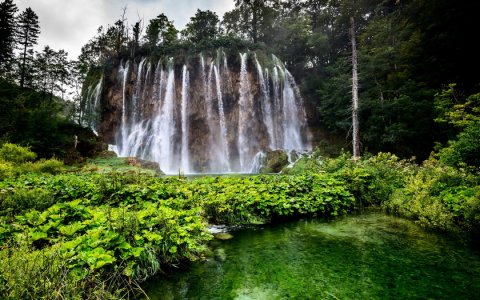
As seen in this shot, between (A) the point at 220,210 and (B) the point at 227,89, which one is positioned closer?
(A) the point at 220,210

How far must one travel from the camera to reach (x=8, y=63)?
3262 cm

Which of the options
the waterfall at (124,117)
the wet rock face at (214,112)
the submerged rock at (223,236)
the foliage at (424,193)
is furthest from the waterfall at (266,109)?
the submerged rock at (223,236)

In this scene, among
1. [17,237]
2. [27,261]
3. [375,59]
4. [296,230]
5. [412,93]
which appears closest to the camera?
[27,261]

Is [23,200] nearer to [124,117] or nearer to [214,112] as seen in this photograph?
[214,112]

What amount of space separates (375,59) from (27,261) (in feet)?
81.9

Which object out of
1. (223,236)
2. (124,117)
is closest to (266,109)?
(124,117)

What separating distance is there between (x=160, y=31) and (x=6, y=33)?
18.1 m

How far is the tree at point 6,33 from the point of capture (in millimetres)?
29125

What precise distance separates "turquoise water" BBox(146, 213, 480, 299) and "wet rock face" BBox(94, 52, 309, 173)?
2193 centimetres

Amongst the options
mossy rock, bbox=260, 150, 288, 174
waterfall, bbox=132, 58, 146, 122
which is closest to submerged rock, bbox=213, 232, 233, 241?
mossy rock, bbox=260, 150, 288, 174

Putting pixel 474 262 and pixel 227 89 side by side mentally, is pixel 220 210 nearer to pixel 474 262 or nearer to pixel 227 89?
pixel 474 262

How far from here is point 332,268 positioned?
3672 mm

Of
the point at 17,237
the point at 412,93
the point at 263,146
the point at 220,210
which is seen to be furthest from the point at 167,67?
the point at 17,237

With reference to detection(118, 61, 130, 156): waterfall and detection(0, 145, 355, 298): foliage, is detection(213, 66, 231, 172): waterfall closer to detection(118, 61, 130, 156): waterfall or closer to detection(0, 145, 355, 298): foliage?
detection(118, 61, 130, 156): waterfall
